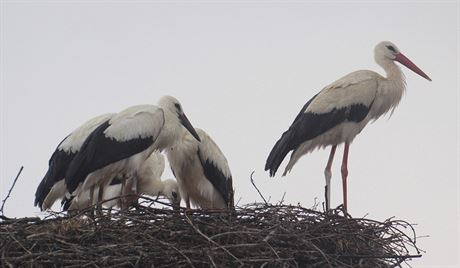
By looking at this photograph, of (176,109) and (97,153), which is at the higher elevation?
(176,109)

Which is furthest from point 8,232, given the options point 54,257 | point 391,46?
point 391,46

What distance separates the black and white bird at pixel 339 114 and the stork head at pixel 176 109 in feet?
2.36

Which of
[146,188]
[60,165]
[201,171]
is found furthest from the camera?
[146,188]

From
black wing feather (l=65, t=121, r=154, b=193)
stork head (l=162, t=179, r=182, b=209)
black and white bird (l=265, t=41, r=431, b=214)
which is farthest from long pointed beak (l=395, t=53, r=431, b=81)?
black wing feather (l=65, t=121, r=154, b=193)

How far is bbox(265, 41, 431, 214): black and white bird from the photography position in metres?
9.16

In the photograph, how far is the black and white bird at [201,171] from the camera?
1002cm

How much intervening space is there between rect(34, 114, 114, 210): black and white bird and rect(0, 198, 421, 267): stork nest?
4.46 feet

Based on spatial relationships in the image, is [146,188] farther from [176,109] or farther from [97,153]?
[97,153]

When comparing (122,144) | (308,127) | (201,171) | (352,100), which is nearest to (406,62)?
(352,100)

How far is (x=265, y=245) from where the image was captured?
730 cm

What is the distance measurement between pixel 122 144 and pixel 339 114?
1.73 m

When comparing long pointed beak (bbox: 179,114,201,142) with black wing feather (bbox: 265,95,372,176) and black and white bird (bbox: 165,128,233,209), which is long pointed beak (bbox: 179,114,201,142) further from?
black wing feather (bbox: 265,95,372,176)

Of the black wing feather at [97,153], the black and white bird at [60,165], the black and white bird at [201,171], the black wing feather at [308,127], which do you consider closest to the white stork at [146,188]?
the black and white bird at [201,171]

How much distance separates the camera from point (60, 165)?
29.7 feet
